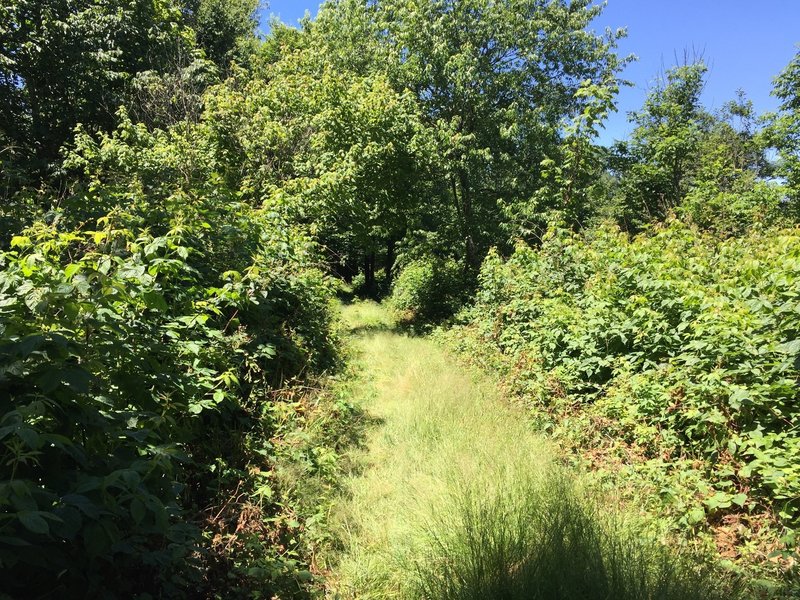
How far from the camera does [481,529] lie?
287 cm

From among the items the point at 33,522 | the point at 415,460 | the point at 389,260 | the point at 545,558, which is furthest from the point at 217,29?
the point at 545,558

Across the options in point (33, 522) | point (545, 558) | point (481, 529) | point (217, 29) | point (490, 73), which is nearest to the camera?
point (33, 522)

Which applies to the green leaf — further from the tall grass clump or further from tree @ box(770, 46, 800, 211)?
tree @ box(770, 46, 800, 211)

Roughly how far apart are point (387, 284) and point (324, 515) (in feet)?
65.4

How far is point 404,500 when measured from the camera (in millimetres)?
3615

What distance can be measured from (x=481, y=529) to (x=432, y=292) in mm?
11511

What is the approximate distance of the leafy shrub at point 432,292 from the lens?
13.7 m

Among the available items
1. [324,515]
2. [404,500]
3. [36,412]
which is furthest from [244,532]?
[36,412]

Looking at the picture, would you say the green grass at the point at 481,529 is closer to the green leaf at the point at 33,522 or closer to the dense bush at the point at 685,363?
the dense bush at the point at 685,363

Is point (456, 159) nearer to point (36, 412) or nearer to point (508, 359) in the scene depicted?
point (508, 359)

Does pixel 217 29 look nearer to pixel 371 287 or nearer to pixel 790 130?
pixel 371 287

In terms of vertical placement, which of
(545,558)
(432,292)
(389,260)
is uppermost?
(389,260)

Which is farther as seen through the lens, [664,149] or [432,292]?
[664,149]

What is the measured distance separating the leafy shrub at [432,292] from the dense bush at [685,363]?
644 cm
